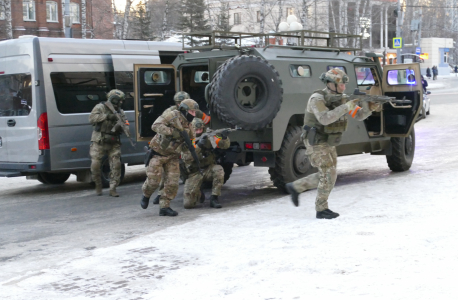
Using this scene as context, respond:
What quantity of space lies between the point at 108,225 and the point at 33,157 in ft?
9.37

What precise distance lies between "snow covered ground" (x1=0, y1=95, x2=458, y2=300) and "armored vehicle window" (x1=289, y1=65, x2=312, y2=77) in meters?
2.06

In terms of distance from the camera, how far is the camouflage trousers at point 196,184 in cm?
854

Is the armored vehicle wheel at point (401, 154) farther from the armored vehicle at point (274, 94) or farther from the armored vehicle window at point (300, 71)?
the armored vehicle window at point (300, 71)

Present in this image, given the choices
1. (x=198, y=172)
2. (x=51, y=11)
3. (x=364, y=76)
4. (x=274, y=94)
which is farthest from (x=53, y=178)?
(x=51, y=11)

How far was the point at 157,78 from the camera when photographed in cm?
980

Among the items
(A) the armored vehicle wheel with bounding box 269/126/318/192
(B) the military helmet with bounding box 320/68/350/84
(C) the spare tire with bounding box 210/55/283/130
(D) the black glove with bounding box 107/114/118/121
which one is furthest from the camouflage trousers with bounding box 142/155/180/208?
(B) the military helmet with bounding box 320/68/350/84

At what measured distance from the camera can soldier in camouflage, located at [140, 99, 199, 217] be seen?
7.82 meters

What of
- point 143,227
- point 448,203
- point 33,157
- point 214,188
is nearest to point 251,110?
point 214,188

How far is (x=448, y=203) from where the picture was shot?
25.5 feet

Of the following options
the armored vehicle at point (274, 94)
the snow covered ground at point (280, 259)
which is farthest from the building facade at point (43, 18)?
the snow covered ground at point (280, 259)

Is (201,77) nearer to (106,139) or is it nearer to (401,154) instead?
(106,139)

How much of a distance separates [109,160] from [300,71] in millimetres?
3341

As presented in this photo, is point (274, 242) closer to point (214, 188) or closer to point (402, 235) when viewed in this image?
point (402, 235)

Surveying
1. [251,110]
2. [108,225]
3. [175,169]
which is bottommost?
[108,225]
